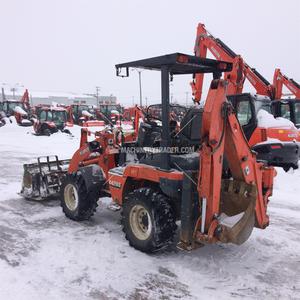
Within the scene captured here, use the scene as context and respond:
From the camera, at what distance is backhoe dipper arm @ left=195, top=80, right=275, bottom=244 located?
12.2 feet

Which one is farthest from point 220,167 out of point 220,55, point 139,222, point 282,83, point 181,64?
point 282,83

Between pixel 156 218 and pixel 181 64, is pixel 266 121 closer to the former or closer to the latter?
pixel 181 64

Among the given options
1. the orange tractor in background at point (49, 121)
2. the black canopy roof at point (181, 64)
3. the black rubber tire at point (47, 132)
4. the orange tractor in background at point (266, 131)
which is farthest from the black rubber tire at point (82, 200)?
the orange tractor in background at point (49, 121)

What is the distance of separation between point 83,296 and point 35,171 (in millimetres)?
3967

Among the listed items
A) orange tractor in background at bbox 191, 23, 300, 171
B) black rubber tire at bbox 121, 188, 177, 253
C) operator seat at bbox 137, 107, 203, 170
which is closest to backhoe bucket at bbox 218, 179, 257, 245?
operator seat at bbox 137, 107, 203, 170

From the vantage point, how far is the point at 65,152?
13.8 metres

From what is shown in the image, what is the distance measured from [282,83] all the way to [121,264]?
10.1 meters

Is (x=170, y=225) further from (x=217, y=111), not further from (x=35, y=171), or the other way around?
(x=35, y=171)

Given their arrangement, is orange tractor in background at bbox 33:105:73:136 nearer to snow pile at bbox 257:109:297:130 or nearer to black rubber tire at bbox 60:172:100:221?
snow pile at bbox 257:109:297:130

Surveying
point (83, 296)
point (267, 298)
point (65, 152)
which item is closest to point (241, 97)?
point (267, 298)

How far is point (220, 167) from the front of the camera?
3.82m

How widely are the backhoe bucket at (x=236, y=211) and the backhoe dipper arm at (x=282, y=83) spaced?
9019mm

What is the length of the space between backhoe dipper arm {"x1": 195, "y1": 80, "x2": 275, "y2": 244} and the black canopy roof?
41 cm

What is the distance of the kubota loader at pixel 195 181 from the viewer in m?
3.76
